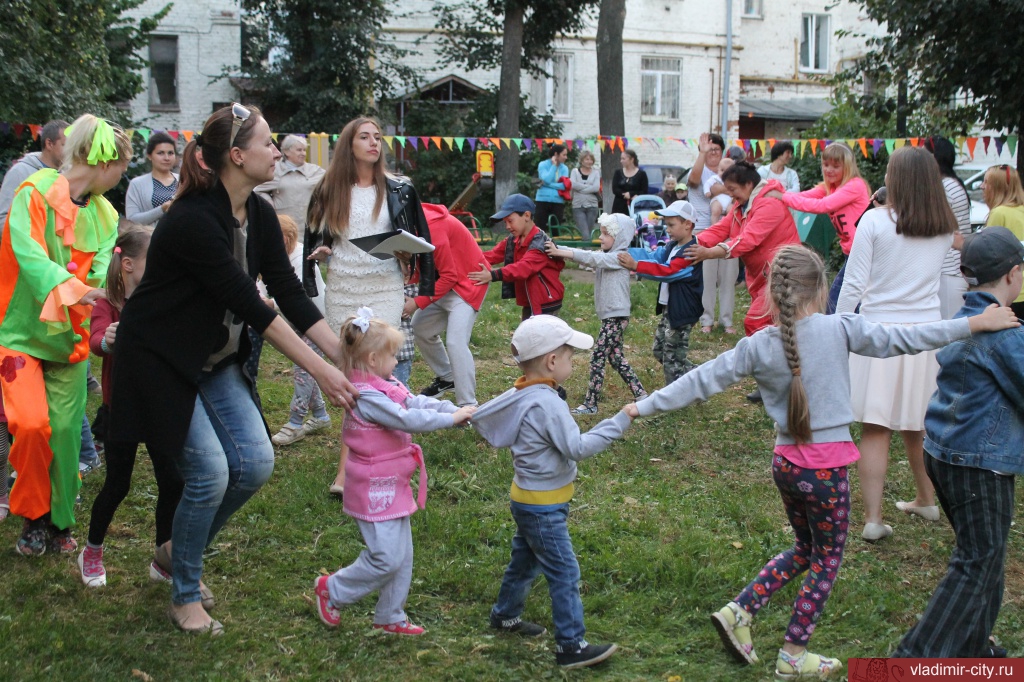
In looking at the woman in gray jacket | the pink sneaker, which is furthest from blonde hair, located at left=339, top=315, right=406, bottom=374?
the woman in gray jacket

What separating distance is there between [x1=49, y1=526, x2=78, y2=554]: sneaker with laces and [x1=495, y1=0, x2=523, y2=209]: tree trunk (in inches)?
731

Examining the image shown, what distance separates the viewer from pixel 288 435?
7109mm

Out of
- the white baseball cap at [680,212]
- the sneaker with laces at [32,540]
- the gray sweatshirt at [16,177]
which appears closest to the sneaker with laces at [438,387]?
the white baseball cap at [680,212]

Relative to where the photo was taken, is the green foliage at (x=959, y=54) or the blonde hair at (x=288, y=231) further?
the green foliage at (x=959, y=54)

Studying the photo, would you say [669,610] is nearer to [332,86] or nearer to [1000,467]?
[1000,467]

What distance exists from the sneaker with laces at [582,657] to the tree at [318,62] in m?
22.5

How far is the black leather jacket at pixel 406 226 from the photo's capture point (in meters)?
5.84

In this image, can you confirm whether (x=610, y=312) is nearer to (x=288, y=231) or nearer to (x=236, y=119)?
(x=288, y=231)

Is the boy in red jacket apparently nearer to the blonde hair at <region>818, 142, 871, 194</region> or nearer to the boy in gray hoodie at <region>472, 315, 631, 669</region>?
the blonde hair at <region>818, 142, 871, 194</region>

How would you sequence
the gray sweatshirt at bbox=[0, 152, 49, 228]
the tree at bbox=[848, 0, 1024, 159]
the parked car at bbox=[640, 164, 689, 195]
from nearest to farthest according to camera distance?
1. the gray sweatshirt at bbox=[0, 152, 49, 228]
2. the tree at bbox=[848, 0, 1024, 159]
3. the parked car at bbox=[640, 164, 689, 195]

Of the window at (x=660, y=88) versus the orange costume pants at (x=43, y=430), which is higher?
the window at (x=660, y=88)

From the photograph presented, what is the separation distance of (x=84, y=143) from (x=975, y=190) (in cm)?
1852

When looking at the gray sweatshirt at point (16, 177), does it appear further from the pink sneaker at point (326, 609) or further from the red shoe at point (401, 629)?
the red shoe at point (401, 629)

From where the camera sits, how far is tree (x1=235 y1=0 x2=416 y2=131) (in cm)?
2522
